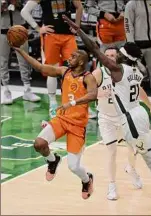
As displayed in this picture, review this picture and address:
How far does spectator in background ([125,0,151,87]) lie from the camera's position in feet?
43.0

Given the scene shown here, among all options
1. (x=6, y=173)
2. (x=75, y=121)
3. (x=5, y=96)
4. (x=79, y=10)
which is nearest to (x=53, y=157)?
(x=75, y=121)

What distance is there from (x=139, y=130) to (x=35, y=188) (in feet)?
5.52

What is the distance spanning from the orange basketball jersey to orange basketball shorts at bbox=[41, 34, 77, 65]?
3.62 m

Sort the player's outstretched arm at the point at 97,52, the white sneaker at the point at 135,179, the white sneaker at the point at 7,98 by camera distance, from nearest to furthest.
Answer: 1. the player's outstretched arm at the point at 97,52
2. the white sneaker at the point at 135,179
3. the white sneaker at the point at 7,98

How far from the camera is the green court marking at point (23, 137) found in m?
11.4

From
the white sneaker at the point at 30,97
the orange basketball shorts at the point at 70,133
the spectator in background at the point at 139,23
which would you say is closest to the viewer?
the orange basketball shorts at the point at 70,133

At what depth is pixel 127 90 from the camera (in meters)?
9.41

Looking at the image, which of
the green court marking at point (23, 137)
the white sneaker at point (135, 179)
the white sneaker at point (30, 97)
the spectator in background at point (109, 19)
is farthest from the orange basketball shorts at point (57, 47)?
the white sneaker at point (135, 179)

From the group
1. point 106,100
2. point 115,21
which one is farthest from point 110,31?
point 106,100

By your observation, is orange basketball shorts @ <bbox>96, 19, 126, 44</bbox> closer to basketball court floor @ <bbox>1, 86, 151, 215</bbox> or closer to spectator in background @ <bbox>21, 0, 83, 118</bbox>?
spectator in background @ <bbox>21, 0, 83, 118</bbox>

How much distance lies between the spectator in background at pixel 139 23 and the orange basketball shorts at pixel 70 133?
12.3 ft

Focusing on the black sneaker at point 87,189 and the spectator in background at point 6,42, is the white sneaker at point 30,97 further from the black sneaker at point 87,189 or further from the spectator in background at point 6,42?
the black sneaker at point 87,189

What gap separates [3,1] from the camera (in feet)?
47.0

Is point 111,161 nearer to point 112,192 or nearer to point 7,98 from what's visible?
point 112,192
